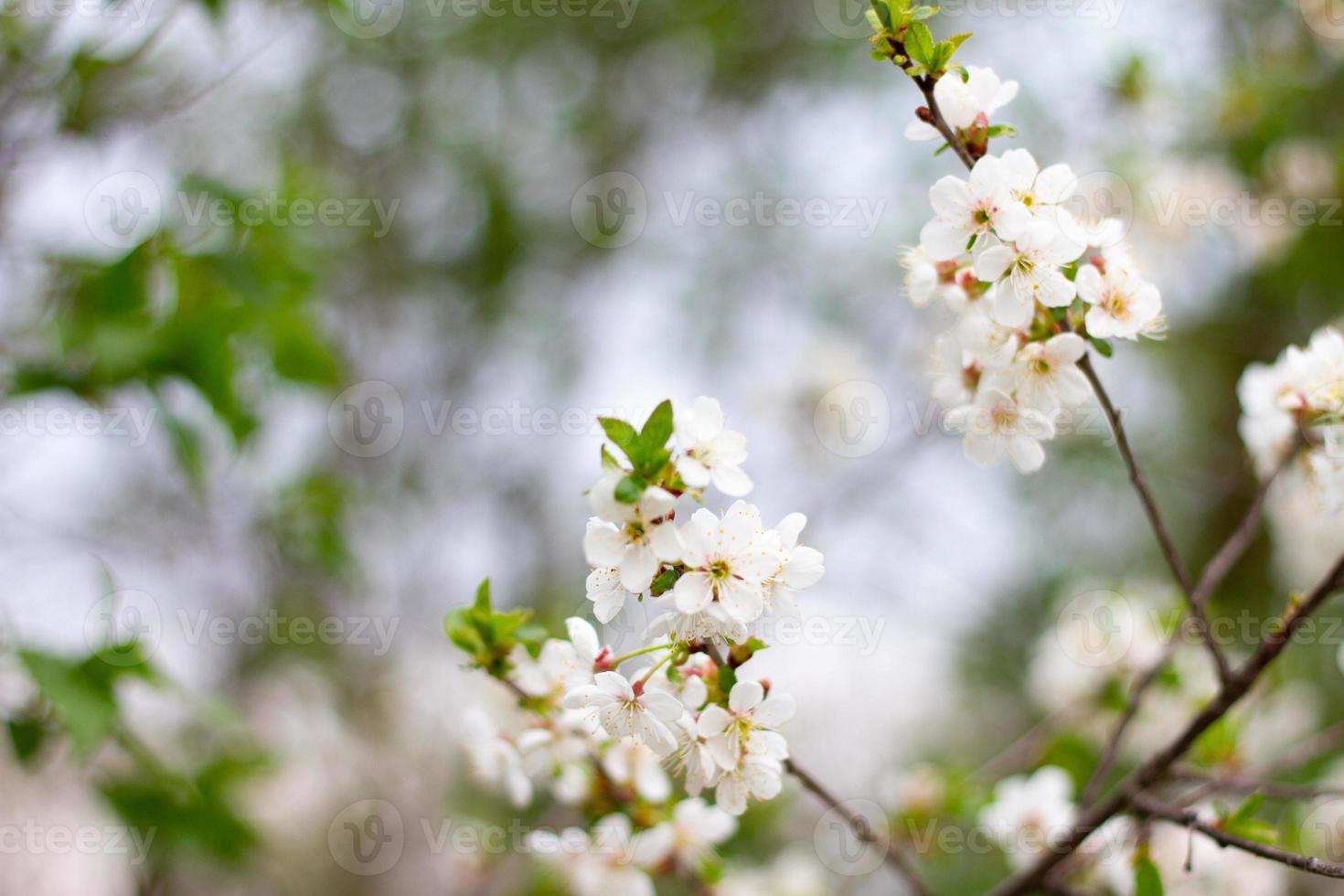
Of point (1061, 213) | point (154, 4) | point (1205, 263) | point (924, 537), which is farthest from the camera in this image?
point (924, 537)

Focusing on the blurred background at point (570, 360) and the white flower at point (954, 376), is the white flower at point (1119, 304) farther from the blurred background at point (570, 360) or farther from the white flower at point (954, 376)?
the blurred background at point (570, 360)

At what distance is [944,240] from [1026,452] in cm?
25

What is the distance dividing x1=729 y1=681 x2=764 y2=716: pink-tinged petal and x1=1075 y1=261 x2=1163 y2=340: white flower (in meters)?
0.49

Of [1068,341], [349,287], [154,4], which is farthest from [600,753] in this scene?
[349,287]

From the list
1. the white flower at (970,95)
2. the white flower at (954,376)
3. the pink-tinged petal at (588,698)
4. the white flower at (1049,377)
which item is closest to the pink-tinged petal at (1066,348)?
the white flower at (1049,377)

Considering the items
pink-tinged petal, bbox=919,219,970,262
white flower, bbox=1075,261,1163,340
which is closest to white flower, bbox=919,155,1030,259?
pink-tinged petal, bbox=919,219,970,262

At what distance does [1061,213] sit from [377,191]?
337cm

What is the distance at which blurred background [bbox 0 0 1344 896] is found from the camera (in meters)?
2.21

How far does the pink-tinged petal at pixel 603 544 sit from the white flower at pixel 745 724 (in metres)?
0.16

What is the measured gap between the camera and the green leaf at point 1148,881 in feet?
3.45

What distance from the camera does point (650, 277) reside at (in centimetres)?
403

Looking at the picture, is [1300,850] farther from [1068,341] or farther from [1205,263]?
[1205,263]

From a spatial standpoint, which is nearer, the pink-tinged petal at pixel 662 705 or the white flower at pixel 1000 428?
the pink-tinged petal at pixel 662 705

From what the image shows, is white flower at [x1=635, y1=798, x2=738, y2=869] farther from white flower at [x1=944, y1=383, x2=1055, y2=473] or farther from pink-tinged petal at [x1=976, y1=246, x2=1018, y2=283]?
pink-tinged petal at [x1=976, y1=246, x2=1018, y2=283]
